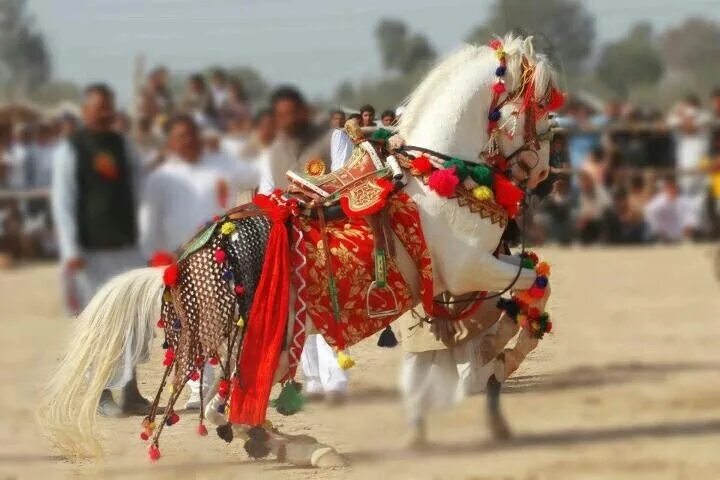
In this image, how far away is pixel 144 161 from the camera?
7.55 meters

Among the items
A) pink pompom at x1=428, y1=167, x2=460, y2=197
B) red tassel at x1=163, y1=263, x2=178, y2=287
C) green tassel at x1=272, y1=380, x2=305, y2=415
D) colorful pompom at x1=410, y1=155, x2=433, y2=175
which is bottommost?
green tassel at x1=272, y1=380, x2=305, y2=415

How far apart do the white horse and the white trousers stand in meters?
0.26

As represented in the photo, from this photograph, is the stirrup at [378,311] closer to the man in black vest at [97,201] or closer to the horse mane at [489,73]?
the horse mane at [489,73]

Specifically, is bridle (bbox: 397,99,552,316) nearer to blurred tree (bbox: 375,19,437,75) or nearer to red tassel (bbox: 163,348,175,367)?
blurred tree (bbox: 375,19,437,75)

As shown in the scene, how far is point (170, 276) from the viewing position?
5.08m

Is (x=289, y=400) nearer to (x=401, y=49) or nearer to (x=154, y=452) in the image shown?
(x=154, y=452)

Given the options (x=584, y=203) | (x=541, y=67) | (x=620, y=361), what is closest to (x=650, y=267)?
(x=584, y=203)

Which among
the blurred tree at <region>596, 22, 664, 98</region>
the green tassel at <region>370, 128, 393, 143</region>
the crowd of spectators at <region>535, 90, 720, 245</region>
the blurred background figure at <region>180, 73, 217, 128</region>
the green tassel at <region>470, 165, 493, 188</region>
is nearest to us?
the green tassel at <region>470, 165, 493, 188</region>

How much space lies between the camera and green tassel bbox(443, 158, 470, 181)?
5180 mm

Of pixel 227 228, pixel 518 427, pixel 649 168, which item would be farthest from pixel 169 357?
pixel 649 168

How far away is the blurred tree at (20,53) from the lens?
1365 cm

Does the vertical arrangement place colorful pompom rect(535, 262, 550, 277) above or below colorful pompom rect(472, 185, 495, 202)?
below

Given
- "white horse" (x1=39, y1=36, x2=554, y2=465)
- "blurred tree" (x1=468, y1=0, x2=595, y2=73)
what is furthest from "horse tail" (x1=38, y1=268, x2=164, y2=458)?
"blurred tree" (x1=468, y1=0, x2=595, y2=73)

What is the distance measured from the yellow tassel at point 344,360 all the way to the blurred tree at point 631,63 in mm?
10281
